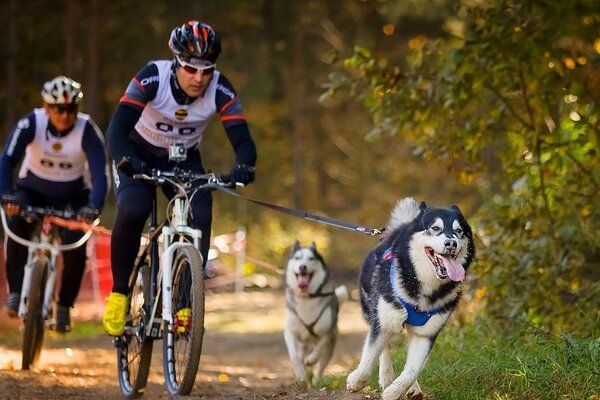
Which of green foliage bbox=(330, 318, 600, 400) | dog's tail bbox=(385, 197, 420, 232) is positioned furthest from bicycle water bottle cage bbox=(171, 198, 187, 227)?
green foliage bbox=(330, 318, 600, 400)

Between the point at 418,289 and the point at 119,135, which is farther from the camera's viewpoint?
the point at 119,135

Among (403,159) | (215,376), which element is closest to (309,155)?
(403,159)

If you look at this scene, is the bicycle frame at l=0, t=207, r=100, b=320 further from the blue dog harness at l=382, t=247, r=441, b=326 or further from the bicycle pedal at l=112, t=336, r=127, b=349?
the blue dog harness at l=382, t=247, r=441, b=326

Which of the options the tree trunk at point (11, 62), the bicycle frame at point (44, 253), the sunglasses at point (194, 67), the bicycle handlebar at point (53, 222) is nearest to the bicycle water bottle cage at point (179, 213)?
the sunglasses at point (194, 67)

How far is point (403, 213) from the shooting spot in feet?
18.0

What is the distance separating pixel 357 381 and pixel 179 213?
144cm

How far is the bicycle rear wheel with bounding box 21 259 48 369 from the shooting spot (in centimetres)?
759

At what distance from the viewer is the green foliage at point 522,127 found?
7051mm

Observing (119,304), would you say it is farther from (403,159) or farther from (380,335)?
(403,159)

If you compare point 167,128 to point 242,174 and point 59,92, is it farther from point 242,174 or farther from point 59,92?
point 59,92

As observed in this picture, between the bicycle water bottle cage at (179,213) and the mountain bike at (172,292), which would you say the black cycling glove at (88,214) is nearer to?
the mountain bike at (172,292)

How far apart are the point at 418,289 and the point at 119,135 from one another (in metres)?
1.89

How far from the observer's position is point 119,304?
596 centimetres

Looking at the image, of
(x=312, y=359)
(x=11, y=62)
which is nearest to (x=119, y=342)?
(x=312, y=359)
